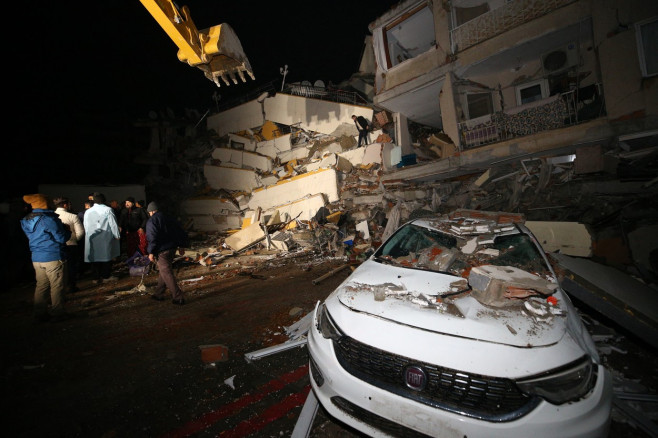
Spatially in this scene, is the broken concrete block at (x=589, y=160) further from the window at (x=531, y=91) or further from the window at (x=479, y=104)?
the window at (x=479, y=104)

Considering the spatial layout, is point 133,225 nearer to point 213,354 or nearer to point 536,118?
point 213,354

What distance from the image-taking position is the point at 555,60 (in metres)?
8.36

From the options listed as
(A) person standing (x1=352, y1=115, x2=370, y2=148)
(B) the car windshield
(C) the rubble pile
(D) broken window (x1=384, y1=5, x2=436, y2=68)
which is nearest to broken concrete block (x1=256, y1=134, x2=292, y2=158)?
(C) the rubble pile

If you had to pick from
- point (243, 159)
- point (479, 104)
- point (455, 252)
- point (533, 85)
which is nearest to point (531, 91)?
point (533, 85)

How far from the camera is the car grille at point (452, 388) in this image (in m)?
1.38

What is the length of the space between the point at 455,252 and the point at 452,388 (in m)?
1.48

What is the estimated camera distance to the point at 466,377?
57.3 inches

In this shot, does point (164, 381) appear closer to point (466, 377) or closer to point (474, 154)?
point (466, 377)

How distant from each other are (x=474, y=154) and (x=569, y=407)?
8.55 metres

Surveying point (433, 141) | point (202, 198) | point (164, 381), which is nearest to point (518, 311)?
point (164, 381)

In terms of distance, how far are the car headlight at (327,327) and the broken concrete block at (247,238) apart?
794 cm

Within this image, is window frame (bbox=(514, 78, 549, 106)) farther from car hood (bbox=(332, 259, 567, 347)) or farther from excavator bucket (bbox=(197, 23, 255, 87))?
car hood (bbox=(332, 259, 567, 347))

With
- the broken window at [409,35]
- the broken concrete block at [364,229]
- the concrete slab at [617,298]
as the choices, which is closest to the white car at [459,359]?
the concrete slab at [617,298]

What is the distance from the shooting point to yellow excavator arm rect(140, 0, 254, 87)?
3727mm
